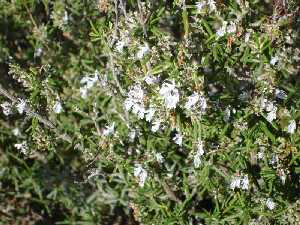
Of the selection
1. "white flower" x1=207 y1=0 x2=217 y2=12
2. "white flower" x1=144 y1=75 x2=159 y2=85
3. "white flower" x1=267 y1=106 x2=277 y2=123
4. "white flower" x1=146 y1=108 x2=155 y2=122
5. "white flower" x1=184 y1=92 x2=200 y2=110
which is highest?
"white flower" x1=207 y1=0 x2=217 y2=12

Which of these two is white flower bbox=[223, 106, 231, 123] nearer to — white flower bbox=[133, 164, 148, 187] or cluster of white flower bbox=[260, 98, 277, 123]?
cluster of white flower bbox=[260, 98, 277, 123]

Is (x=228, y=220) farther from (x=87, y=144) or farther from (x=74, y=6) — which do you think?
(x=74, y=6)

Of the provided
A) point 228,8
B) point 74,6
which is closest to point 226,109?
point 228,8

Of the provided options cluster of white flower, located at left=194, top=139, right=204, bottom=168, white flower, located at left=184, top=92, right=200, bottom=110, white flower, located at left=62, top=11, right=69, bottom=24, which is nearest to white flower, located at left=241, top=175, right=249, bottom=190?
cluster of white flower, located at left=194, top=139, right=204, bottom=168

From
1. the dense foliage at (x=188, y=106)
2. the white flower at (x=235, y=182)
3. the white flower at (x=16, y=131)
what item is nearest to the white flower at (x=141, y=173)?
the dense foliage at (x=188, y=106)

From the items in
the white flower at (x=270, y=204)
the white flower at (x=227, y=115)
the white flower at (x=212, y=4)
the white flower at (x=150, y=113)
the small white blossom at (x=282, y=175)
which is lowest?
the white flower at (x=270, y=204)

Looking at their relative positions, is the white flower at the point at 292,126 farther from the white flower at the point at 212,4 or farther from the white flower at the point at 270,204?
the white flower at the point at 212,4

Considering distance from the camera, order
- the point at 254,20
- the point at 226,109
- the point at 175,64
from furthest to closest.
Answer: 1. the point at 254,20
2. the point at 226,109
3. the point at 175,64

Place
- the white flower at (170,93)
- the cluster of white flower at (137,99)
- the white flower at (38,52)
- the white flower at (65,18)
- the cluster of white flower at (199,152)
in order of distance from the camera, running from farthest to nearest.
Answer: the white flower at (38,52) → the white flower at (65,18) → the cluster of white flower at (199,152) → the cluster of white flower at (137,99) → the white flower at (170,93)

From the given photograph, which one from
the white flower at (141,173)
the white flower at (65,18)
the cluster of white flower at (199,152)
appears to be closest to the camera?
the cluster of white flower at (199,152)
